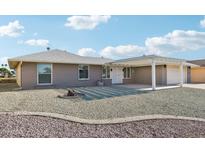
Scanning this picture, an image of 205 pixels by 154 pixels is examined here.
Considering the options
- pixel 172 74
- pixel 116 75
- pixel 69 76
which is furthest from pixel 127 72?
pixel 69 76

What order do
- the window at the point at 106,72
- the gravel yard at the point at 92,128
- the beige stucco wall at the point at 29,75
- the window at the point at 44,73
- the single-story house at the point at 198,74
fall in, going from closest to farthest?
the gravel yard at the point at 92,128 < the beige stucco wall at the point at 29,75 < the window at the point at 44,73 < the window at the point at 106,72 < the single-story house at the point at 198,74

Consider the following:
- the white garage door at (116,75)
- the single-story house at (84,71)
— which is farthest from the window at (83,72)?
the white garage door at (116,75)

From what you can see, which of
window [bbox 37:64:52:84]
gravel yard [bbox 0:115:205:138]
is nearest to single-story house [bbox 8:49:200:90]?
window [bbox 37:64:52:84]

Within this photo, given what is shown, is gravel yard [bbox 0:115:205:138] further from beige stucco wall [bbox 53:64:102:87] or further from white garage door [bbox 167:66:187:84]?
white garage door [bbox 167:66:187:84]

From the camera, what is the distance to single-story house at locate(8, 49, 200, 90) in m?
15.3

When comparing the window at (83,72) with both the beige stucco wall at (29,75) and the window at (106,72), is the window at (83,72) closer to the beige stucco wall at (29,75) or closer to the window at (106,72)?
the window at (106,72)

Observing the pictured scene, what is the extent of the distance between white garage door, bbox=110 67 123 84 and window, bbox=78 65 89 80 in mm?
3837

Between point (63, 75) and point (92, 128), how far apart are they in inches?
504

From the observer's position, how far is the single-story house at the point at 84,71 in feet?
50.3

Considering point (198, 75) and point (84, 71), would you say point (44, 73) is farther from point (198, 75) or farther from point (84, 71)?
point (198, 75)
